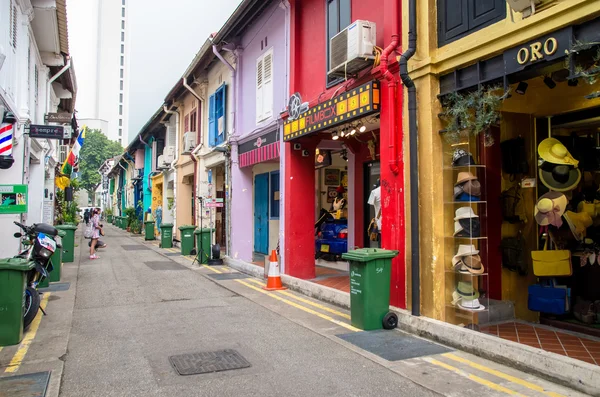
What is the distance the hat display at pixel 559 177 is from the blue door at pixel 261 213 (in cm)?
1018

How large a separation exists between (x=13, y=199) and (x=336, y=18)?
692cm

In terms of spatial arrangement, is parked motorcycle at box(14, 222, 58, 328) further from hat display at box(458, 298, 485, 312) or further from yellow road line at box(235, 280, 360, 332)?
hat display at box(458, 298, 485, 312)

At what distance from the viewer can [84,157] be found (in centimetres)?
5759

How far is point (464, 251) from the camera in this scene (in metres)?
6.23

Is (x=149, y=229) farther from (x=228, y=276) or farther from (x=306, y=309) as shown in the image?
(x=306, y=309)

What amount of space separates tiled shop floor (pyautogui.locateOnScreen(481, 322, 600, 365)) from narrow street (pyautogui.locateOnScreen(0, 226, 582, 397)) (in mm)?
969

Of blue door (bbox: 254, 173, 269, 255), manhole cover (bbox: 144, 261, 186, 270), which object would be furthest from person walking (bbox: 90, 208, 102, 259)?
blue door (bbox: 254, 173, 269, 255)

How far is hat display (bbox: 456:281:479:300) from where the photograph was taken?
617 cm

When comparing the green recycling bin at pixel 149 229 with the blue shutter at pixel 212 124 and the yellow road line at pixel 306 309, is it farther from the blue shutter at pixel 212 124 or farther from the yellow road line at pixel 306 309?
the yellow road line at pixel 306 309

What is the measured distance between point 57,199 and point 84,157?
38261 mm

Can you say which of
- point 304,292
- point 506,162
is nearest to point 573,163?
point 506,162

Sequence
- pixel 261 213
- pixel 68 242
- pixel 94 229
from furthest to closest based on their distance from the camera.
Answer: pixel 261 213 → pixel 94 229 → pixel 68 242

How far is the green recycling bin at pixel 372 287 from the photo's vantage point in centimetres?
632

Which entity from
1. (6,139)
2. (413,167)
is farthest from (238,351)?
(6,139)
